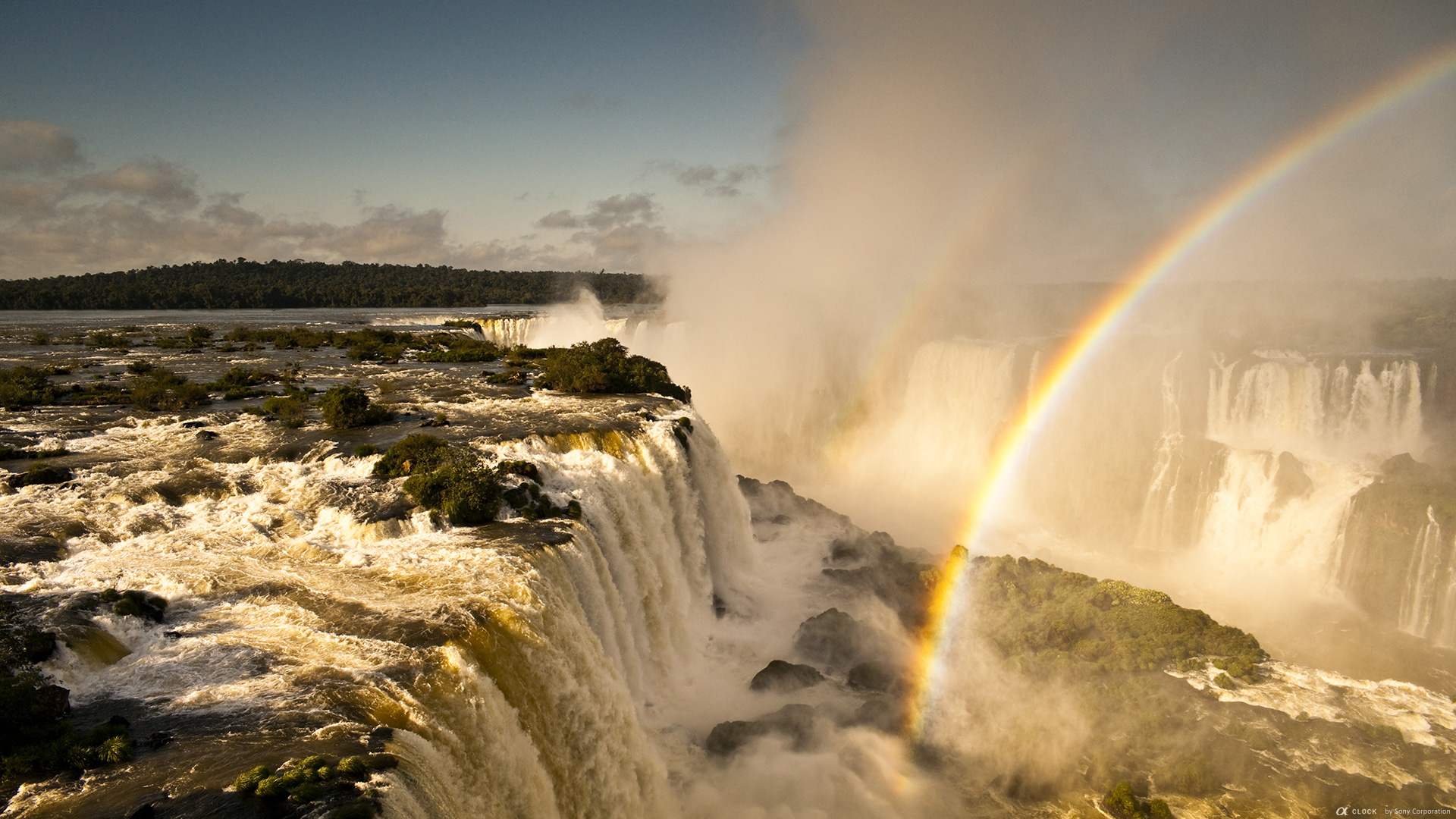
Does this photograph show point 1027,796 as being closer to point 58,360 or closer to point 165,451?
point 165,451

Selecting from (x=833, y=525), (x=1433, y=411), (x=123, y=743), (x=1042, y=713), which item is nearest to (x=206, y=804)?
(x=123, y=743)

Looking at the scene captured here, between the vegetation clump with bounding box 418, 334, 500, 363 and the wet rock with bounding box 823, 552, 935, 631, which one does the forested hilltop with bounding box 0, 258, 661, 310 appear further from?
the wet rock with bounding box 823, 552, 935, 631

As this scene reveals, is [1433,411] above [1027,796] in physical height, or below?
above

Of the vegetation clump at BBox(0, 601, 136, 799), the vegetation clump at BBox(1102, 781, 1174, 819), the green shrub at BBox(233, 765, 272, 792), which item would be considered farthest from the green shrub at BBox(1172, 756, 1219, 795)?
the vegetation clump at BBox(0, 601, 136, 799)

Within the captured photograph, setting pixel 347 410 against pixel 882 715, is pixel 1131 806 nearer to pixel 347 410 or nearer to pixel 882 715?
pixel 882 715

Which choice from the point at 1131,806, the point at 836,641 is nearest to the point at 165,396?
the point at 836,641
